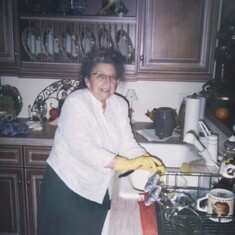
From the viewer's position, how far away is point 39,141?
6.23 ft

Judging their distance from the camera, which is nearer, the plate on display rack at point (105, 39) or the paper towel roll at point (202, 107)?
the paper towel roll at point (202, 107)

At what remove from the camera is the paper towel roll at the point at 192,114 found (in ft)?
5.61

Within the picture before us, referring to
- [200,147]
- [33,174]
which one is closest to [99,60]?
[200,147]

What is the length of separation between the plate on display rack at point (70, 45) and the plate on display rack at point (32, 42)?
0.54 ft

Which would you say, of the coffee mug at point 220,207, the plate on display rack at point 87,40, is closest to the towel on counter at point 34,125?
the plate on display rack at point 87,40

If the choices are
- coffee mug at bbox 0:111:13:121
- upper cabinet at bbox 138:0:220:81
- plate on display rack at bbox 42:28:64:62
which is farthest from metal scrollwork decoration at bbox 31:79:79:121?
upper cabinet at bbox 138:0:220:81

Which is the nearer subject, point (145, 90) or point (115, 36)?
point (115, 36)

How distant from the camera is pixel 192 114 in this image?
1.73m

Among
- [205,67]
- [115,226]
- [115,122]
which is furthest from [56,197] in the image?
[205,67]

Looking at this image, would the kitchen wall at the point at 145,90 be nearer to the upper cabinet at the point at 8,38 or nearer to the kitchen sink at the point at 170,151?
the upper cabinet at the point at 8,38

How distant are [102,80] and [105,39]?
75cm

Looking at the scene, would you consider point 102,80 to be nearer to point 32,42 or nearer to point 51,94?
point 32,42

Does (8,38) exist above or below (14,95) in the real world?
above

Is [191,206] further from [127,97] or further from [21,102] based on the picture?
[21,102]
